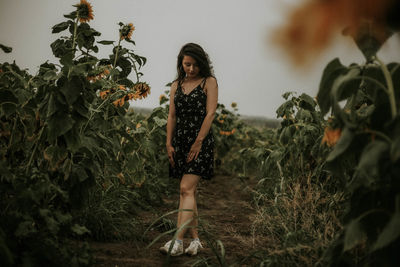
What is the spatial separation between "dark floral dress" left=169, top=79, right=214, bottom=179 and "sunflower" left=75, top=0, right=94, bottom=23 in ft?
2.70

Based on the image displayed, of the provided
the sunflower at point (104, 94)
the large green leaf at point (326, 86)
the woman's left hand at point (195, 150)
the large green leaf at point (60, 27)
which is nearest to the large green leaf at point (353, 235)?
the large green leaf at point (326, 86)

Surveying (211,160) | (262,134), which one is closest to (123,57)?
(211,160)

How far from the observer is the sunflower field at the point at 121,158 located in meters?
1.16

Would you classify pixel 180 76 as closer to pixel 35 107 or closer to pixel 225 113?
pixel 35 107

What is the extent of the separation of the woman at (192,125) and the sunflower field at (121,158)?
0.35 metres

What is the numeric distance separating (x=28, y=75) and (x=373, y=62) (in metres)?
1.81

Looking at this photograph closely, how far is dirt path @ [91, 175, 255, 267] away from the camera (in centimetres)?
204

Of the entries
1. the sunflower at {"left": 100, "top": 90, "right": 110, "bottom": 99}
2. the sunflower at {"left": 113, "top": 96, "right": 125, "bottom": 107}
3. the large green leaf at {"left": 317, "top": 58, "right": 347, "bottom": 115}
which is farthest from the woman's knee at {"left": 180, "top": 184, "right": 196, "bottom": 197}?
the large green leaf at {"left": 317, "top": 58, "right": 347, "bottom": 115}

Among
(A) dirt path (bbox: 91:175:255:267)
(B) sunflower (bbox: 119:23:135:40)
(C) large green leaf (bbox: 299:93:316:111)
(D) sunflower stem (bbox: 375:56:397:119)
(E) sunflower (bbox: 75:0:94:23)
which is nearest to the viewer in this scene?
(D) sunflower stem (bbox: 375:56:397:119)

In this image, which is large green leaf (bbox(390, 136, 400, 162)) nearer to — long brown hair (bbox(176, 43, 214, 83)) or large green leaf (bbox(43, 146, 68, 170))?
large green leaf (bbox(43, 146, 68, 170))

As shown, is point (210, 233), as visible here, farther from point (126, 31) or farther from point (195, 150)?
point (126, 31)

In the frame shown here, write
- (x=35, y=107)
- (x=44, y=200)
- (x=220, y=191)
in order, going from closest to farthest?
(x=44, y=200) < (x=35, y=107) < (x=220, y=191)

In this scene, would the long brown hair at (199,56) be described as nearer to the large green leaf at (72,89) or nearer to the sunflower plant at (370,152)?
the large green leaf at (72,89)

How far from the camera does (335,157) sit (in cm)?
119
